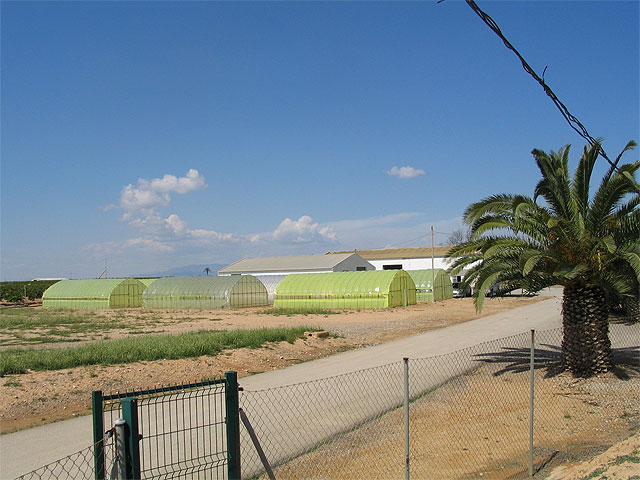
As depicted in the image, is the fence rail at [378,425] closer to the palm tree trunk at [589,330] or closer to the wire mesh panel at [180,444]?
the wire mesh panel at [180,444]

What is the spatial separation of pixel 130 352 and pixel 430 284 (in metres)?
37.4

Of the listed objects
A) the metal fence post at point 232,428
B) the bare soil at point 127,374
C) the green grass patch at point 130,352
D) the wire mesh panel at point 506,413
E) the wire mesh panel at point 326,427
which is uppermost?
the metal fence post at point 232,428

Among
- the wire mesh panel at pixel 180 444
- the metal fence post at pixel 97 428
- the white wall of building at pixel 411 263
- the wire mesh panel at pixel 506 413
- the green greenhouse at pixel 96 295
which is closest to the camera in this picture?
the metal fence post at pixel 97 428

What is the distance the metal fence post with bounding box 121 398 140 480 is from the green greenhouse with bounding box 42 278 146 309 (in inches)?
2008

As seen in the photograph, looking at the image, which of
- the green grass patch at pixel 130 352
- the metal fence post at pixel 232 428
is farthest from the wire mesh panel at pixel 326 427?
the green grass patch at pixel 130 352

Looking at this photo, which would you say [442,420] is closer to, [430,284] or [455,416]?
[455,416]

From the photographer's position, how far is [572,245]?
12.8 meters

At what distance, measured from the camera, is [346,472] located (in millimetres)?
7527

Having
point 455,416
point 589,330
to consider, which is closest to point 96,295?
point 589,330

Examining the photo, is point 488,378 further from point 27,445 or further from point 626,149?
point 27,445

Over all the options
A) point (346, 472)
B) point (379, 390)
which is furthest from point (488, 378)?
point (346, 472)

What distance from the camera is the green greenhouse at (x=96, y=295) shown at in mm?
52875

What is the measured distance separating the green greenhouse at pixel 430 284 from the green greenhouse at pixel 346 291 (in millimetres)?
3320

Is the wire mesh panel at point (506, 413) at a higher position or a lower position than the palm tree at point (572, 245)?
lower
